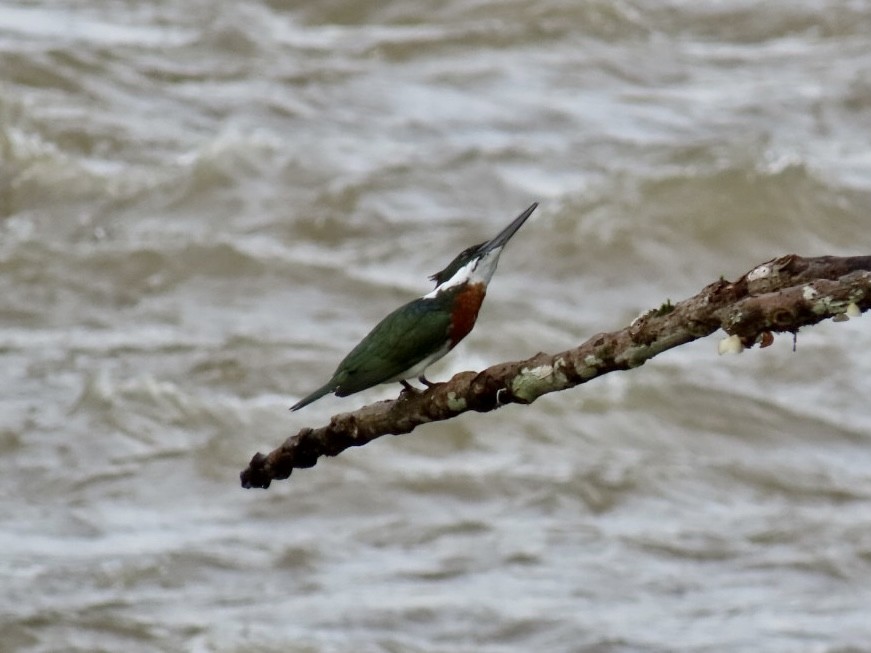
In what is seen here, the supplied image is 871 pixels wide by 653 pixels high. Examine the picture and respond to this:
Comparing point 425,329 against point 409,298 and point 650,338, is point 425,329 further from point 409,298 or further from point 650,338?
point 409,298

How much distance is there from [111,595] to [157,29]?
8.96 m

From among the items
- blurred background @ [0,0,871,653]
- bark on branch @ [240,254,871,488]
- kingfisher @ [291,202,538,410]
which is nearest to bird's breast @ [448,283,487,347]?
kingfisher @ [291,202,538,410]

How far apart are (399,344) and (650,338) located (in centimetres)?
99

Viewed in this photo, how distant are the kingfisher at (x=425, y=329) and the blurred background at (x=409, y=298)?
108 inches

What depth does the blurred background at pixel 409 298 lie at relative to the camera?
25.5ft

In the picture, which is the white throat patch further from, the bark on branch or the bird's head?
the bark on branch

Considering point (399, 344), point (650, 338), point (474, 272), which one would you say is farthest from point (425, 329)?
point (650, 338)

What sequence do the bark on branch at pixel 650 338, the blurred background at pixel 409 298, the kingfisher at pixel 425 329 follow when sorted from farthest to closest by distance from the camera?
the blurred background at pixel 409 298 → the kingfisher at pixel 425 329 → the bark on branch at pixel 650 338

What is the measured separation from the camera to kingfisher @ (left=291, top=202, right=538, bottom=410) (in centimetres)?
468

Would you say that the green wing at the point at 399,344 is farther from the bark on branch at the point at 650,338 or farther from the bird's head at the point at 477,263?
the bark on branch at the point at 650,338

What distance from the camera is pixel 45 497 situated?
8.67 m

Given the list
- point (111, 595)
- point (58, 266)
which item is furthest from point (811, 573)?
point (58, 266)

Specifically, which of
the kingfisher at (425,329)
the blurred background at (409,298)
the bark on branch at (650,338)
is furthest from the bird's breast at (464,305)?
the blurred background at (409,298)

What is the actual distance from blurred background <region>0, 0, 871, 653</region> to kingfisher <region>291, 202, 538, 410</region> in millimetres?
2750
